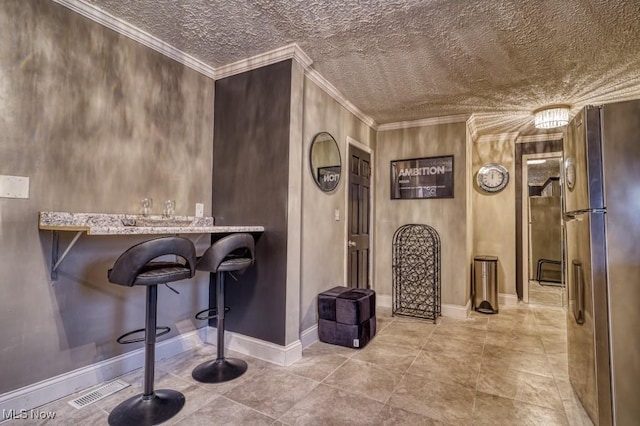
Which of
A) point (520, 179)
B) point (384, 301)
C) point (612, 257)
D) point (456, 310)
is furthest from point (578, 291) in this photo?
point (520, 179)

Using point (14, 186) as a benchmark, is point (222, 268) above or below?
below

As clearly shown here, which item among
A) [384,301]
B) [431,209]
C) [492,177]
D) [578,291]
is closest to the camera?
[578,291]

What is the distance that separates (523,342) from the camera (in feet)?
10.1

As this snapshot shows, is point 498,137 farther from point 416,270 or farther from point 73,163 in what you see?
point 73,163

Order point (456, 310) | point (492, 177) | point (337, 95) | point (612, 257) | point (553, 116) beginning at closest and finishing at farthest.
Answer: point (612, 257) → point (337, 95) → point (553, 116) → point (456, 310) → point (492, 177)

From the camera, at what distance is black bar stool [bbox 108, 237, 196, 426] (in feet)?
5.53

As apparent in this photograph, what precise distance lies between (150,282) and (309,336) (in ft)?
5.33

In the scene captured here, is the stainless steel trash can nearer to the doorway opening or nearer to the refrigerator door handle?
the doorway opening

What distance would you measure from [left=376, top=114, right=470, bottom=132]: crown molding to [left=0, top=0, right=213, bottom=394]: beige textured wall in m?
2.75

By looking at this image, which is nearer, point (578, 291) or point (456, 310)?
point (578, 291)

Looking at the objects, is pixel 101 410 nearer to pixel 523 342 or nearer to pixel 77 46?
pixel 77 46

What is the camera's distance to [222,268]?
2188mm

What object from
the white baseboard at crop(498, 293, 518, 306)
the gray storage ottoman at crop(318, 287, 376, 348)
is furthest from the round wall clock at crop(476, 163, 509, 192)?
the gray storage ottoman at crop(318, 287, 376, 348)

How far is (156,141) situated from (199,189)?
0.54 meters
